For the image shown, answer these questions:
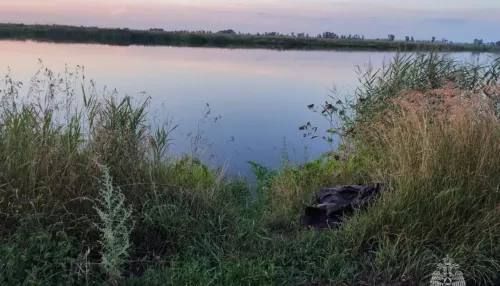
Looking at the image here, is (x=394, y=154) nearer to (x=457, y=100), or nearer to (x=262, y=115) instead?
(x=457, y=100)

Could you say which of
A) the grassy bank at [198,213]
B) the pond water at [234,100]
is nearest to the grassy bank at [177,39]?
the pond water at [234,100]

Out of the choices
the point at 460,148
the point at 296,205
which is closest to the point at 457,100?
the point at 460,148

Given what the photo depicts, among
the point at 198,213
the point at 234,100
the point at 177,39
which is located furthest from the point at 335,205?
the point at 177,39

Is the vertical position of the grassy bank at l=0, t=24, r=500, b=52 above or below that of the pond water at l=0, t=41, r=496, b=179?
above

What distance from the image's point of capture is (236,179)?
21.2 feet

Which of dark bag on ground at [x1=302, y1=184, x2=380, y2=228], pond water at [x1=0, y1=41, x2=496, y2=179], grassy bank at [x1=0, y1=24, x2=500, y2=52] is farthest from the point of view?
grassy bank at [x1=0, y1=24, x2=500, y2=52]

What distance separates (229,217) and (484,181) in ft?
6.70

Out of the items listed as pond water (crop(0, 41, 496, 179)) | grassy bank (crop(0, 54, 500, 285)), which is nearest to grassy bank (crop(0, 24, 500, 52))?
pond water (crop(0, 41, 496, 179))

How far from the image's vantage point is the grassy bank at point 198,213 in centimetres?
298

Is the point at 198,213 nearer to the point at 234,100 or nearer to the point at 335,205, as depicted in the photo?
the point at 335,205

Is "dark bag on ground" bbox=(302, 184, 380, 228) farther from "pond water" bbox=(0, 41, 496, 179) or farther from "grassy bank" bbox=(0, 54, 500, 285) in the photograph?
"pond water" bbox=(0, 41, 496, 179)

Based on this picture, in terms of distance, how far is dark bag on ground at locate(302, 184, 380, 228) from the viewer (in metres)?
3.86

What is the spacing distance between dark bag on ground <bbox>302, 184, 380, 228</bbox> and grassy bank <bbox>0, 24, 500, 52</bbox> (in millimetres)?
40644

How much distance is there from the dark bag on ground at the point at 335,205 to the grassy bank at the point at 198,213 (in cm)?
15
